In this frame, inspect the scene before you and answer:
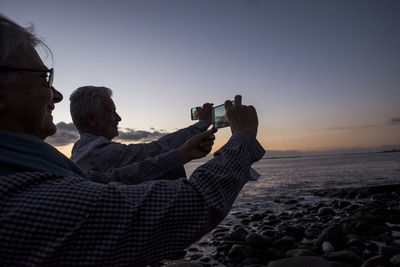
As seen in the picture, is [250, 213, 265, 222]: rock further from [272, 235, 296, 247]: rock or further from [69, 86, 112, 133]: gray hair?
[69, 86, 112, 133]: gray hair

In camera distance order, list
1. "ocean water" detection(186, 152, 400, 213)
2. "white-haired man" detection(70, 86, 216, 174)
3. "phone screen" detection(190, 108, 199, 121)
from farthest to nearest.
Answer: "ocean water" detection(186, 152, 400, 213) < "phone screen" detection(190, 108, 199, 121) < "white-haired man" detection(70, 86, 216, 174)

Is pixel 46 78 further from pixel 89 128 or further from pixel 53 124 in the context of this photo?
pixel 89 128

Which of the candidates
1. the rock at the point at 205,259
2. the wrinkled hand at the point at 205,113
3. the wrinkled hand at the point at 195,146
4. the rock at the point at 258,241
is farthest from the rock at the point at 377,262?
the wrinkled hand at the point at 195,146

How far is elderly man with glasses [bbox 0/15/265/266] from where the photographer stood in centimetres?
94

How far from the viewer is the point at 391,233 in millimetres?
7055

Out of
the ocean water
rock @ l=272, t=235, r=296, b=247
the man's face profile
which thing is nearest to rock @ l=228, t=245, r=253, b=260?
rock @ l=272, t=235, r=296, b=247

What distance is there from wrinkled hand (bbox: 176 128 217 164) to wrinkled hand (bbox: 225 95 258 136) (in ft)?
2.28

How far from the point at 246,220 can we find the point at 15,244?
10.1m

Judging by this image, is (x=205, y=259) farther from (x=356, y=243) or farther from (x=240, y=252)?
(x=356, y=243)

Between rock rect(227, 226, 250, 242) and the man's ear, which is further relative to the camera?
rock rect(227, 226, 250, 242)

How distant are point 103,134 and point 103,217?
8.49 feet

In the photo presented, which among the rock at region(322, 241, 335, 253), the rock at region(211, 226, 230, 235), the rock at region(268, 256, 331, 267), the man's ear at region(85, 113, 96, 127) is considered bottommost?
the rock at region(211, 226, 230, 235)

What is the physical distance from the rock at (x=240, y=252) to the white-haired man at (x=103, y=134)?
14.0 feet

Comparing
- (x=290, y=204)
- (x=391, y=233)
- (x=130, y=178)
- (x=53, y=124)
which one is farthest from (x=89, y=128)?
(x=290, y=204)
